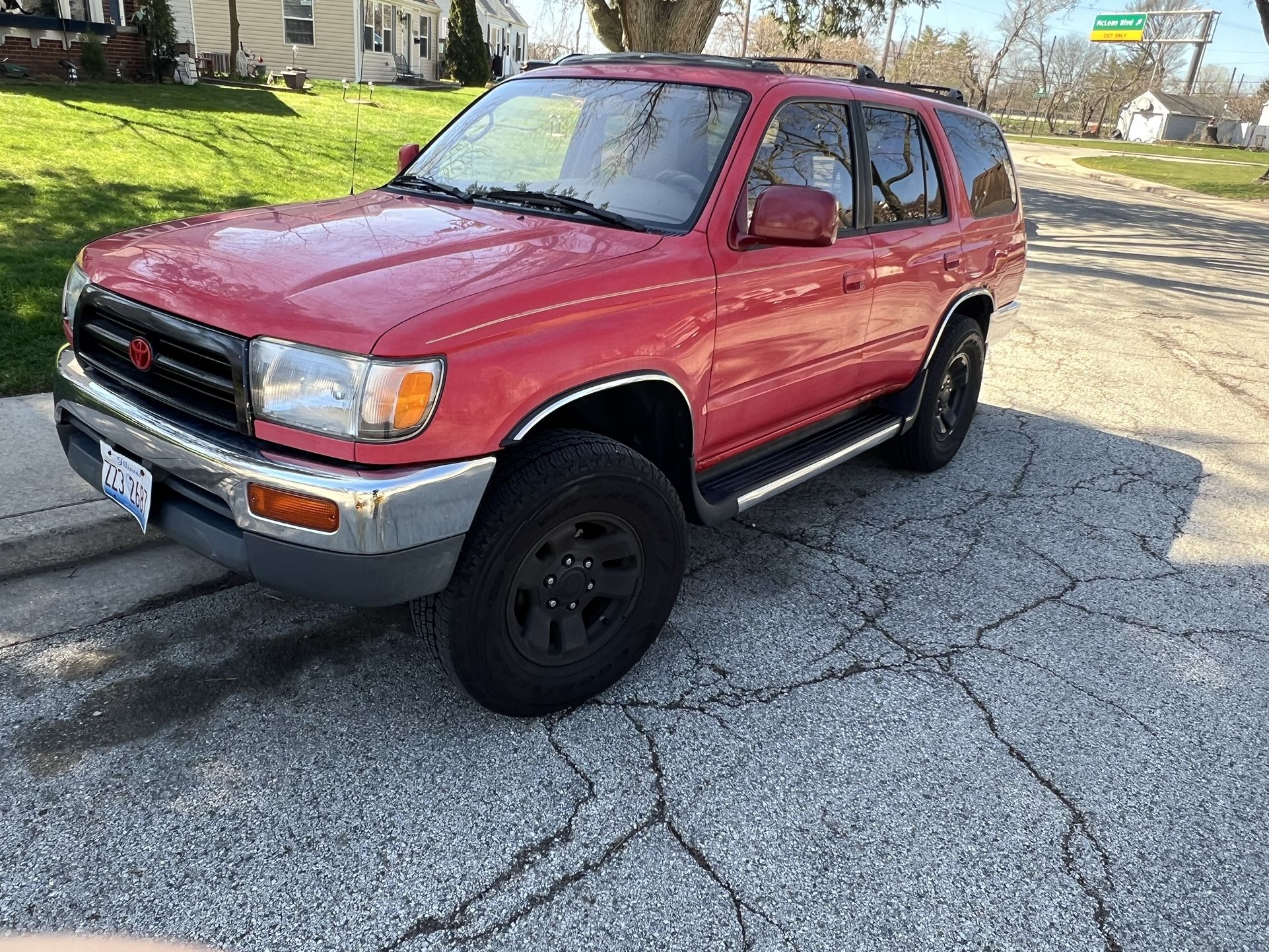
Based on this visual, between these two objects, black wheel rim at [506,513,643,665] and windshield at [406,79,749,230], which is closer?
black wheel rim at [506,513,643,665]

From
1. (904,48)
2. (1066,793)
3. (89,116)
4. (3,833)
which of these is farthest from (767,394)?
(904,48)

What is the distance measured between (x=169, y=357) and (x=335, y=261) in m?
0.54

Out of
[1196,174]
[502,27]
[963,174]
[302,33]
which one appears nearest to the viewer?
[963,174]

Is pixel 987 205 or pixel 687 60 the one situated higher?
pixel 687 60

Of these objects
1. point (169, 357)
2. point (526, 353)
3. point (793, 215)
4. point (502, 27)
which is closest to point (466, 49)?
point (502, 27)

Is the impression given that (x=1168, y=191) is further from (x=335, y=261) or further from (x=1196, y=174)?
(x=335, y=261)

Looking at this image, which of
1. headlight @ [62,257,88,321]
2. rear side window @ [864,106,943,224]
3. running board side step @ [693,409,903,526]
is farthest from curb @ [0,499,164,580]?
rear side window @ [864,106,943,224]

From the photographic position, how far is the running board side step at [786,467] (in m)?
3.33

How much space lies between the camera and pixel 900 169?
167 inches

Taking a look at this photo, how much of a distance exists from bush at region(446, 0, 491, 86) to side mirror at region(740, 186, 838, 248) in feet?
112

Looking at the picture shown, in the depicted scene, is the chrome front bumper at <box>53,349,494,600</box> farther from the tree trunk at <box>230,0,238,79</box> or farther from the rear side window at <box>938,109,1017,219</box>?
the tree trunk at <box>230,0,238,79</box>

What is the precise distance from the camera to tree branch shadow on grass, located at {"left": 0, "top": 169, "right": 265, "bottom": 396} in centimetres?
518

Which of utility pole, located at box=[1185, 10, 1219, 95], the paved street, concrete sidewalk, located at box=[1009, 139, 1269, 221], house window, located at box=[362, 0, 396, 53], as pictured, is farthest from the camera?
utility pole, located at box=[1185, 10, 1219, 95]

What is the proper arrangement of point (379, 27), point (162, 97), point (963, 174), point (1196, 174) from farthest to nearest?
point (379, 27)
point (1196, 174)
point (162, 97)
point (963, 174)
